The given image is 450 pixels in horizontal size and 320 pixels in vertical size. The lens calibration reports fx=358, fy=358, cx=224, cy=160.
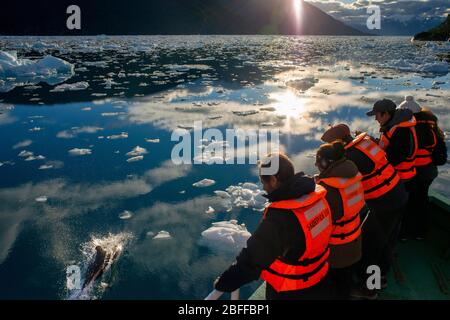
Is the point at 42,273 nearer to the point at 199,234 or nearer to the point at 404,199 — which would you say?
the point at 199,234

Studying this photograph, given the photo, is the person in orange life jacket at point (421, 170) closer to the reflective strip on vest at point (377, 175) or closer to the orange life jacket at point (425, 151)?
the orange life jacket at point (425, 151)

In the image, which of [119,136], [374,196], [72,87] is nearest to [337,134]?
[374,196]

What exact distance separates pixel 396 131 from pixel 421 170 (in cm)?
73

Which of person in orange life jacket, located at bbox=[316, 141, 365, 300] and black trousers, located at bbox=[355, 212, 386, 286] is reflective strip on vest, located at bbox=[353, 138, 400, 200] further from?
person in orange life jacket, located at bbox=[316, 141, 365, 300]

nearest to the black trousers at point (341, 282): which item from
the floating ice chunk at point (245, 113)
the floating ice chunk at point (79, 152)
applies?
the floating ice chunk at point (79, 152)

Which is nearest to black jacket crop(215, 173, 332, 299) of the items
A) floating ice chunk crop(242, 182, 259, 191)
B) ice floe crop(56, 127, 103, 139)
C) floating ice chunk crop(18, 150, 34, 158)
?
floating ice chunk crop(242, 182, 259, 191)

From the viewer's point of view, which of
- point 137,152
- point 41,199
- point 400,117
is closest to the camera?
point 400,117

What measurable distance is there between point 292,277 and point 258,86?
Answer: 1740 cm

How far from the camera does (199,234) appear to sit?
5254 millimetres

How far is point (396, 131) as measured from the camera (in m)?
3.55

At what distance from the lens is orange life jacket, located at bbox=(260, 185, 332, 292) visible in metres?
2.05

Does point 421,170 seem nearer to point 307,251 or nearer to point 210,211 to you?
point 307,251
